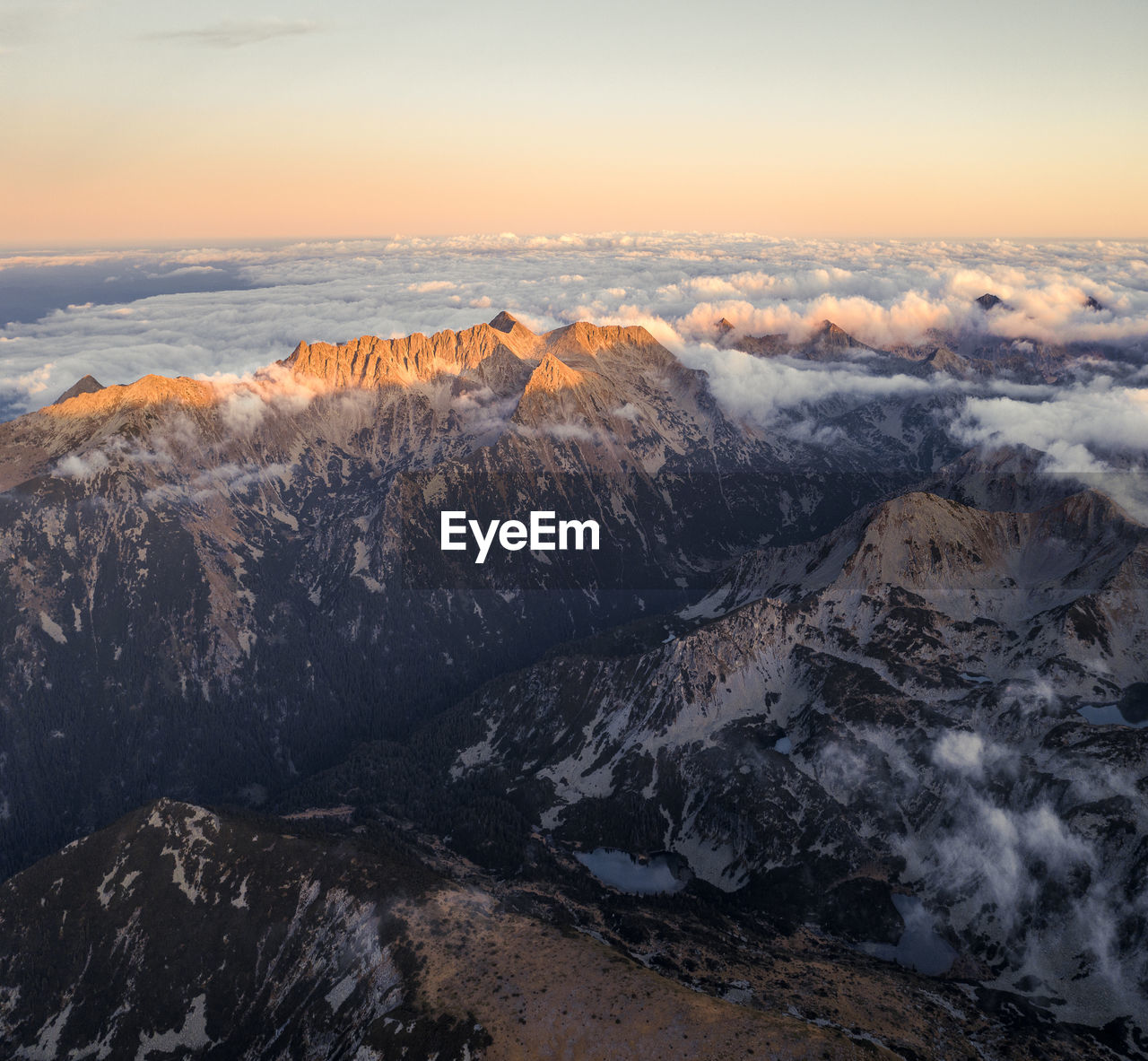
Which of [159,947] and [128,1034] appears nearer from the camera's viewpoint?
[128,1034]

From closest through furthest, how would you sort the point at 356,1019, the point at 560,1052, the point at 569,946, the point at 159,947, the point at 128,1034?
the point at 560,1052, the point at 356,1019, the point at 569,946, the point at 128,1034, the point at 159,947

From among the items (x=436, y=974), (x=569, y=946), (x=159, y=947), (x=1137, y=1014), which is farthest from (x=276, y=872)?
(x=1137, y=1014)

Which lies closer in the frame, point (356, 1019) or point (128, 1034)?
point (356, 1019)

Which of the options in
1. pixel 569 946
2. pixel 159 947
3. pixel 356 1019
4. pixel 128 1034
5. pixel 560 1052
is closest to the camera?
pixel 560 1052

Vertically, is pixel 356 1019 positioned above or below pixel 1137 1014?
above

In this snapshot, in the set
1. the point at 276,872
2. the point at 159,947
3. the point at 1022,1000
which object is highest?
the point at 276,872

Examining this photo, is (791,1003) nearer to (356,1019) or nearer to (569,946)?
(569,946)

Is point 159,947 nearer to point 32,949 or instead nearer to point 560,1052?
point 32,949

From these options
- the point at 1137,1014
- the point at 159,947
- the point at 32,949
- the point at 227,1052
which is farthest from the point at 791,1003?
the point at 32,949

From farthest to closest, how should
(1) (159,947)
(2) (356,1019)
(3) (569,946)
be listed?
(1) (159,947) < (3) (569,946) < (2) (356,1019)
